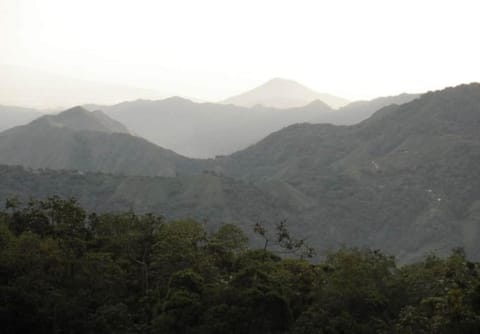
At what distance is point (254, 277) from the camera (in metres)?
48.1

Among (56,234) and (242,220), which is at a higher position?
(56,234)

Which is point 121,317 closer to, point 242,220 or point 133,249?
point 133,249

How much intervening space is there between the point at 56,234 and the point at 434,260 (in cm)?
3673

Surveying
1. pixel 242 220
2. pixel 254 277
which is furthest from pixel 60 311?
pixel 242 220

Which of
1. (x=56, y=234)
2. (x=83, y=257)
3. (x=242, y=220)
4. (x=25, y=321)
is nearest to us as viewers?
(x=25, y=321)

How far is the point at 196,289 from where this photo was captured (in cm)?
4781

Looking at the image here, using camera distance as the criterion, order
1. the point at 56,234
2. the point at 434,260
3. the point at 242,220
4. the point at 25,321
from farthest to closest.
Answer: the point at 242,220 → the point at 434,260 → the point at 56,234 → the point at 25,321

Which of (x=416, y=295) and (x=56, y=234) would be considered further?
(x=56, y=234)

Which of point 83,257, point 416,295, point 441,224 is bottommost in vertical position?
point 441,224

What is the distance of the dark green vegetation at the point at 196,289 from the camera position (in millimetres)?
43250

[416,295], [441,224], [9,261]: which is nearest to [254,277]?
[416,295]

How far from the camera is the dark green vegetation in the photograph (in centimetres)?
4325

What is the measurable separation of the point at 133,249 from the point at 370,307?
2245cm

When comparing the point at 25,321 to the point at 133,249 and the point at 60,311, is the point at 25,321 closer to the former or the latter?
the point at 60,311
